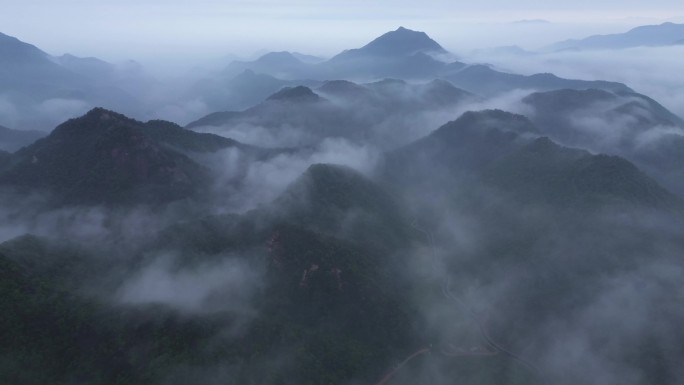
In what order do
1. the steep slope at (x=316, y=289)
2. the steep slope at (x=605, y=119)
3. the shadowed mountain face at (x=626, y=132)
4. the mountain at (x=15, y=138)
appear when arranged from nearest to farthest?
the steep slope at (x=316, y=289) < the shadowed mountain face at (x=626, y=132) < the steep slope at (x=605, y=119) < the mountain at (x=15, y=138)

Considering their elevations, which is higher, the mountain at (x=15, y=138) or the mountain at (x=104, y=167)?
the mountain at (x=104, y=167)

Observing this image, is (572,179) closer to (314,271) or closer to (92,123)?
(314,271)

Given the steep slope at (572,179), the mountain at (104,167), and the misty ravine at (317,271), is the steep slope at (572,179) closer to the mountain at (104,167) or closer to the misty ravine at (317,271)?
the misty ravine at (317,271)

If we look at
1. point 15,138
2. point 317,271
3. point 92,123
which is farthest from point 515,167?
point 15,138

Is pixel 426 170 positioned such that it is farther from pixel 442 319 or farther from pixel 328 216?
pixel 442 319

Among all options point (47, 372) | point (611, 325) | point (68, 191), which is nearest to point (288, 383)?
point (47, 372)

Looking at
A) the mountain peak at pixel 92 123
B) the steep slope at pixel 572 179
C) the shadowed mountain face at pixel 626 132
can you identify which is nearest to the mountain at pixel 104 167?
the mountain peak at pixel 92 123

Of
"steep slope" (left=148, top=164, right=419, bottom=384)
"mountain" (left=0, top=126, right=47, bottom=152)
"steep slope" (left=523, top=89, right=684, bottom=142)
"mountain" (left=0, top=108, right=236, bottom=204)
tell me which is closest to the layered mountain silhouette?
"steep slope" (left=523, top=89, right=684, bottom=142)
